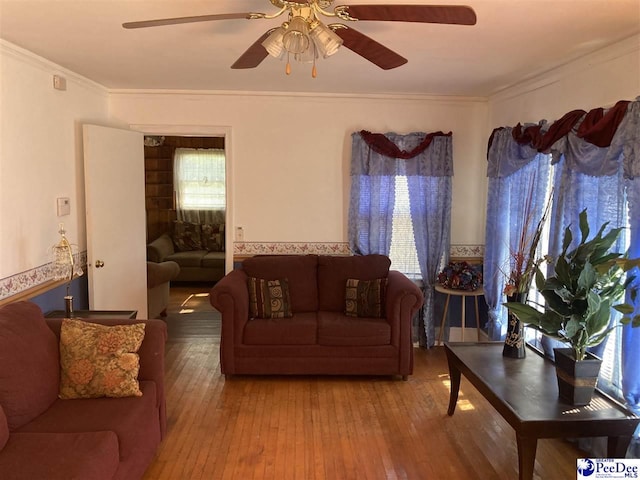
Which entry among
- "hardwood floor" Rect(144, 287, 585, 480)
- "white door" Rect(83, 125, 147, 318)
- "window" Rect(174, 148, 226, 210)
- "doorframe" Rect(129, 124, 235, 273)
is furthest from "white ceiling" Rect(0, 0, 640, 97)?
"window" Rect(174, 148, 226, 210)

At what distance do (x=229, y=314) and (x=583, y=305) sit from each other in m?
2.52

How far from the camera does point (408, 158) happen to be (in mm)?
4953

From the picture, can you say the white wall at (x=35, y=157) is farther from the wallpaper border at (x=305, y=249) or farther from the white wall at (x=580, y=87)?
the white wall at (x=580, y=87)

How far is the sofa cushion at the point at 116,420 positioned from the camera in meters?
2.40

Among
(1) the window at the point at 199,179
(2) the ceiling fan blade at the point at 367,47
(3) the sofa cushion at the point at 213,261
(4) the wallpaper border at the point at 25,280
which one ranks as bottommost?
(3) the sofa cushion at the point at 213,261

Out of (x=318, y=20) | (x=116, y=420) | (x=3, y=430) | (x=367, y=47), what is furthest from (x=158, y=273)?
(x=318, y=20)

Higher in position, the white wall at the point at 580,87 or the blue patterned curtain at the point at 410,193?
the white wall at the point at 580,87

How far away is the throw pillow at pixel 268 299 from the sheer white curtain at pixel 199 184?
13.0 feet

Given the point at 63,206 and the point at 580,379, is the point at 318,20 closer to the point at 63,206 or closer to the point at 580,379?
the point at 580,379

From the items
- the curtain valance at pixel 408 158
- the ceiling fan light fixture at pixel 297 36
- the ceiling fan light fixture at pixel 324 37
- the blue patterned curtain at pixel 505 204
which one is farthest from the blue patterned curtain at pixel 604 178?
the ceiling fan light fixture at pixel 297 36

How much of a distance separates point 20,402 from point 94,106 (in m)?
2.97

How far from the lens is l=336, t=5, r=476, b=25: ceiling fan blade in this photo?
189 centimetres

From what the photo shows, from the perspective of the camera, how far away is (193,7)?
8.27ft

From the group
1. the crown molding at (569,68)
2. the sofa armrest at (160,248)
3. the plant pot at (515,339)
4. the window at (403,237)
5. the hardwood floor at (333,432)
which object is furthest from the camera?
the sofa armrest at (160,248)
